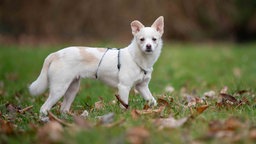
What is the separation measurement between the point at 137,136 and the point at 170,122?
0.66 meters

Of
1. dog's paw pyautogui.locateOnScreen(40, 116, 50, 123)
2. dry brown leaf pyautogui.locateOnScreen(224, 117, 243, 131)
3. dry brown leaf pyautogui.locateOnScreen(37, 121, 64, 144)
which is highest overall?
dry brown leaf pyautogui.locateOnScreen(224, 117, 243, 131)

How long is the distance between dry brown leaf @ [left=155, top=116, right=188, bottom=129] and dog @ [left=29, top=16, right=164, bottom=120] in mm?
1214

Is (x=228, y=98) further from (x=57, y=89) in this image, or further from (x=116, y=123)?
(x=57, y=89)

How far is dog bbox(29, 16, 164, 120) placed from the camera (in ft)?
19.0

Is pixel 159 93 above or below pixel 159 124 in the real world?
below

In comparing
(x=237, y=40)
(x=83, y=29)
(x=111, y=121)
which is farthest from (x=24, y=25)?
(x=111, y=121)

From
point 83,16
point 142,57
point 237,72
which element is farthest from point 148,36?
point 83,16

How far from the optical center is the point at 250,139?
3.84m

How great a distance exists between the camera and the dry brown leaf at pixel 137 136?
3.83 metres

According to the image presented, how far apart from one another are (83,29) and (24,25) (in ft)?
6.90

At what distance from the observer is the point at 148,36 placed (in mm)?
5828

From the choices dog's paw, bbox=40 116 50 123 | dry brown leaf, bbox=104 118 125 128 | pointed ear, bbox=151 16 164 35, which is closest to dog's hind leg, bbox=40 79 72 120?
dog's paw, bbox=40 116 50 123

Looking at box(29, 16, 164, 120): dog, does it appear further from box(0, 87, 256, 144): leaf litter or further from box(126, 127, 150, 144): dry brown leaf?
box(126, 127, 150, 144): dry brown leaf

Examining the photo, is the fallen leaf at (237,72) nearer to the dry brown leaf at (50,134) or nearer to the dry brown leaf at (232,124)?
the dry brown leaf at (232,124)
